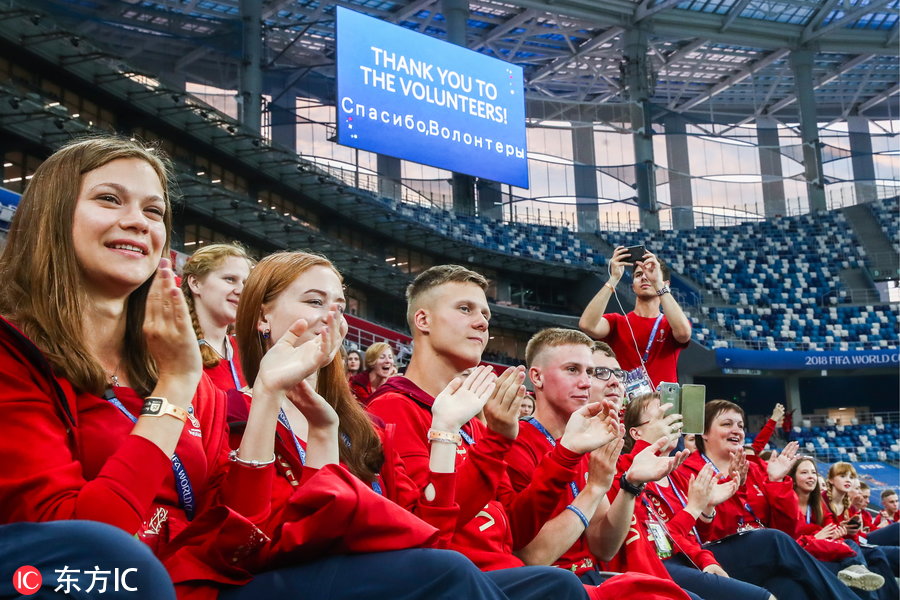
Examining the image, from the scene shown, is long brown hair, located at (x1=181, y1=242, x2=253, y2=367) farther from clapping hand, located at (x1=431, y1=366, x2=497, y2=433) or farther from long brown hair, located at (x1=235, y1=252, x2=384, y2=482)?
clapping hand, located at (x1=431, y1=366, x2=497, y2=433)

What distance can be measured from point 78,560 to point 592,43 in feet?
115

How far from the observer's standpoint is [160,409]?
6.22 feet

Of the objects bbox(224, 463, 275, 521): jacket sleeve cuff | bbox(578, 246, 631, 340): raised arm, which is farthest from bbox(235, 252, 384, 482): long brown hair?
bbox(578, 246, 631, 340): raised arm

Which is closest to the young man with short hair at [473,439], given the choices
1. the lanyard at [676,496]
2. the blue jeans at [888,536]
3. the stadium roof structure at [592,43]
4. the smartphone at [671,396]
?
the smartphone at [671,396]

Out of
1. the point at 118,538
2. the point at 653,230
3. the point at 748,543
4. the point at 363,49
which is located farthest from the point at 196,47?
the point at 118,538

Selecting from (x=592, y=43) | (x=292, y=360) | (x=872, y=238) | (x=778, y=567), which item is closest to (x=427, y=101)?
(x=592, y=43)

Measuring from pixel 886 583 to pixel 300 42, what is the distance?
3101 centimetres

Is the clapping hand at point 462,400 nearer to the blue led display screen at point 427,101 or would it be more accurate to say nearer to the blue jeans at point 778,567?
the blue jeans at point 778,567

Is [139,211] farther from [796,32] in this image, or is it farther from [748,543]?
[796,32]

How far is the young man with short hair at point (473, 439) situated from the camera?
8.75 ft

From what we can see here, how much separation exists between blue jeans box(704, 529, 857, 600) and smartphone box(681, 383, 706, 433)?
1104 mm

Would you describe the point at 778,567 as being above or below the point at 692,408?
below

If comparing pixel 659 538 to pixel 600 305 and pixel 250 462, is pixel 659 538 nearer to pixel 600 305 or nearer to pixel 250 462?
pixel 600 305

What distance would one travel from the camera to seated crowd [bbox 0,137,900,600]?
1.82m
